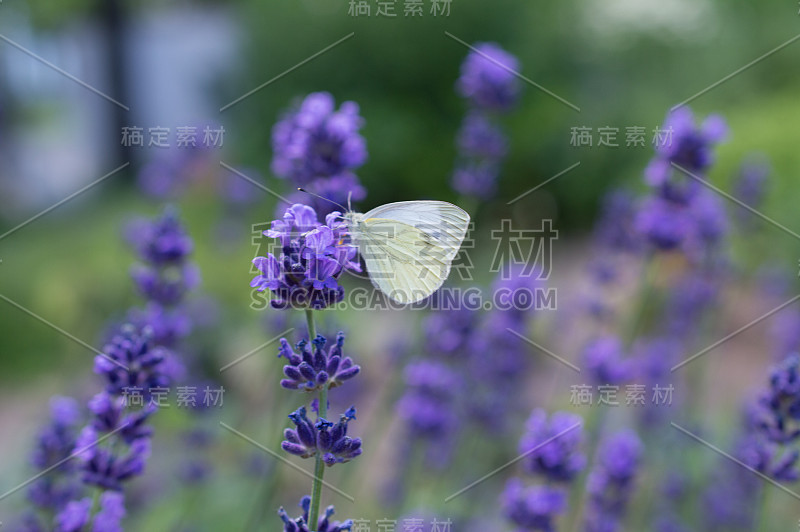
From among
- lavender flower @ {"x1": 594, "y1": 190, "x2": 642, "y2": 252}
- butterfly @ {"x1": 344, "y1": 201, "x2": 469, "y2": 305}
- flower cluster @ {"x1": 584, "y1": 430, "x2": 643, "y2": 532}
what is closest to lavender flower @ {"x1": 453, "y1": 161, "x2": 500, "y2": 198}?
butterfly @ {"x1": 344, "y1": 201, "x2": 469, "y2": 305}

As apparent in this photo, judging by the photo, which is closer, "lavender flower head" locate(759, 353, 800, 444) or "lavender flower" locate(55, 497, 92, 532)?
"lavender flower" locate(55, 497, 92, 532)

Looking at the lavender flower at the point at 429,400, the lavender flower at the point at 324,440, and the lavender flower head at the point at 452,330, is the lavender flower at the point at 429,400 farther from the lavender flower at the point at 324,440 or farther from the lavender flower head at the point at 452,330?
→ the lavender flower at the point at 324,440

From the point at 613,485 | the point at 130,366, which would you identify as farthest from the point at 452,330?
the point at 130,366

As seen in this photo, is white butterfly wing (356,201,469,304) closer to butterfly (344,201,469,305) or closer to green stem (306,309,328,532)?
butterfly (344,201,469,305)

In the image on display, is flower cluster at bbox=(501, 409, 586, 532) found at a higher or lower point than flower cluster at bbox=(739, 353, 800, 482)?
lower

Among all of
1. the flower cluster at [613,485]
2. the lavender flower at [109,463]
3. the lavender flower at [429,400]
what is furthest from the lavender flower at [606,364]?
the lavender flower at [109,463]

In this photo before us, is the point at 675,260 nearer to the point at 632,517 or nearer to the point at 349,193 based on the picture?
the point at 632,517
